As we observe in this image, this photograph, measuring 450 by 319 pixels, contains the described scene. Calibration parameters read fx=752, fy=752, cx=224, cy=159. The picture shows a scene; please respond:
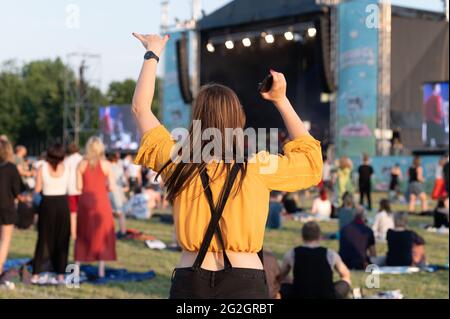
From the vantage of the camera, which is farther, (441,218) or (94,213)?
(441,218)

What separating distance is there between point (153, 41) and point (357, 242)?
23.1 ft

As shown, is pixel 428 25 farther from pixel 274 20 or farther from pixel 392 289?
pixel 392 289

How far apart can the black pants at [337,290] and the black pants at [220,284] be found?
149 inches

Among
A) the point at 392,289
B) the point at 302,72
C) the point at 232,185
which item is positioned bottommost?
the point at 392,289

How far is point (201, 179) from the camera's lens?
2.84 metres

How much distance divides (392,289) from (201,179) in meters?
6.19

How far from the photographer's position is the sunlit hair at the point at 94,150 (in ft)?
29.5

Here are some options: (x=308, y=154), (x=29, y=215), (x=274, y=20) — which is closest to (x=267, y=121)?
(x=274, y=20)

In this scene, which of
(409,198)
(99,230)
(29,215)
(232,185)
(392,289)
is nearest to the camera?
(232,185)

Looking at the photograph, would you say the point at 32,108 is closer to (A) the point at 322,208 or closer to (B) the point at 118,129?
(B) the point at 118,129

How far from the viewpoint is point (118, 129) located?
39750mm

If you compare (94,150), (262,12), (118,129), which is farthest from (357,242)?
(118,129)

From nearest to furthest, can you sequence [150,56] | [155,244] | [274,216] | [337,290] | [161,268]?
[150,56] < [337,290] < [161,268] < [155,244] < [274,216]

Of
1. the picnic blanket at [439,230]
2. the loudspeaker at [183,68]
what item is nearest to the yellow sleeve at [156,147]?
the picnic blanket at [439,230]
